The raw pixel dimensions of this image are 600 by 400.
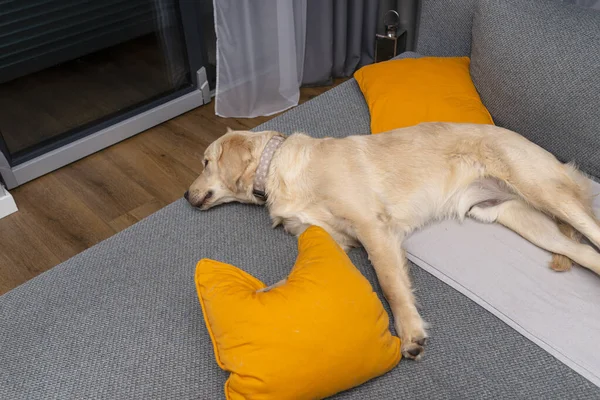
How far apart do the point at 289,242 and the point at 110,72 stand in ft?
7.26

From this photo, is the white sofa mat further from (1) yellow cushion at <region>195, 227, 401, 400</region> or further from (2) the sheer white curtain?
(2) the sheer white curtain

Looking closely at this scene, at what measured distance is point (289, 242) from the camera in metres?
1.96

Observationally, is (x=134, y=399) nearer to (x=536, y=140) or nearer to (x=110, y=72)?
(x=536, y=140)

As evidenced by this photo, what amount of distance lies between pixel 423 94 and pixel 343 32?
148 cm

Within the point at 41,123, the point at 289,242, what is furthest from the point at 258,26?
the point at 289,242

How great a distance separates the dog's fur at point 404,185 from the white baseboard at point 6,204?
4.25 feet

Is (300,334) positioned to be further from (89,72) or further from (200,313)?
(89,72)

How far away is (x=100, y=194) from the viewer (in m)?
2.95

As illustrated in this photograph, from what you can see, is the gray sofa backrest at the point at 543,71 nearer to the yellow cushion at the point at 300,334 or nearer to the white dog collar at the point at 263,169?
the white dog collar at the point at 263,169

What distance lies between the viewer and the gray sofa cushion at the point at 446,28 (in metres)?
2.50

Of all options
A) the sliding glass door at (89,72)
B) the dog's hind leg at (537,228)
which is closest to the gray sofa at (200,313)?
the dog's hind leg at (537,228)

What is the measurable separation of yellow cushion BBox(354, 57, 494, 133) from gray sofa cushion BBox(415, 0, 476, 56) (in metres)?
0.12

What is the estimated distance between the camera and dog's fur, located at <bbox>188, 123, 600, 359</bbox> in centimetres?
183

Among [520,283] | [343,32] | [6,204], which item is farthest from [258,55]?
[520,283]
